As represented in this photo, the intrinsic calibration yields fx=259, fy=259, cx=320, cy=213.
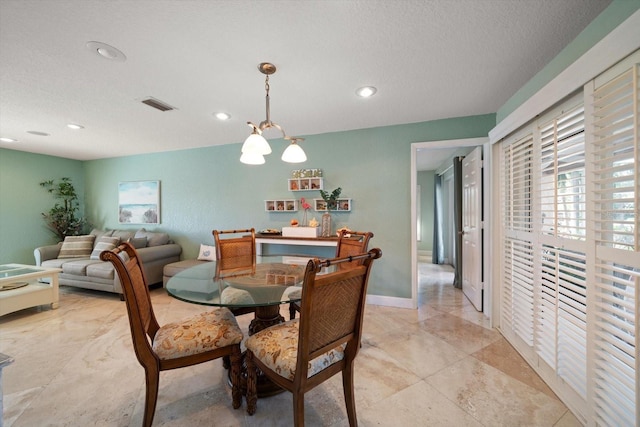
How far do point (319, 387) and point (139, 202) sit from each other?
→ 15.9 feet

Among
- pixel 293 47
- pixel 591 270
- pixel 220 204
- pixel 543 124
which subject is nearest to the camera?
pixel 591 270

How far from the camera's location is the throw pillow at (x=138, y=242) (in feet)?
13.5

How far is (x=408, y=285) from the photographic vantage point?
3.30m

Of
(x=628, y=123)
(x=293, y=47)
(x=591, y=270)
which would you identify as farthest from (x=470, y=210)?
(x=293, y=47)

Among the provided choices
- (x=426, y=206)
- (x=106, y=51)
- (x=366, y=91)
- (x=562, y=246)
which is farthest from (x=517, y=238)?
(x=426, y=206)

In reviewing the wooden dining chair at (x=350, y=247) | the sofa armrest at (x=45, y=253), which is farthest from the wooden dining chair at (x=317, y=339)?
the sofa armrest at (x=45, y=253)

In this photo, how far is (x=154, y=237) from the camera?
173 inches

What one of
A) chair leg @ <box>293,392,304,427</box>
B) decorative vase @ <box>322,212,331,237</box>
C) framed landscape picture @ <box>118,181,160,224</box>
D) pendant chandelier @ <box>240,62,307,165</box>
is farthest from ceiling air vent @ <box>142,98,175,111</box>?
chair leg @ <box>293,392,304,427</box>

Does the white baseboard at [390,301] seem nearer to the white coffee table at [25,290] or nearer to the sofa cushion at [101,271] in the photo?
the sofa cushion at [101,271]

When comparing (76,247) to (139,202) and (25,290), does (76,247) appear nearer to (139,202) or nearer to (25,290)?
(139,202)

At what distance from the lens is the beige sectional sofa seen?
3725mm

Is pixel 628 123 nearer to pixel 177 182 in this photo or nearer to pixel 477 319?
pixel 477 319

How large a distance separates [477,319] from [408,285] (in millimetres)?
800

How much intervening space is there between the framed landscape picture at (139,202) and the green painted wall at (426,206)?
19.8 feet
